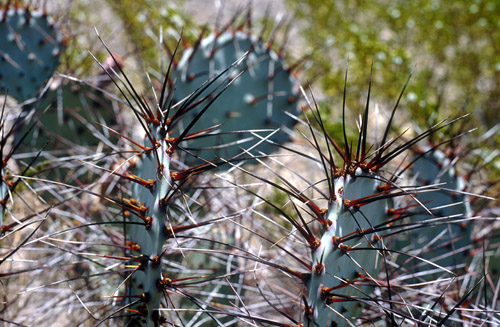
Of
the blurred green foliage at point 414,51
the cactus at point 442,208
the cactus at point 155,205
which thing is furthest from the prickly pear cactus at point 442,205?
the blurred green foliage at point 414,51

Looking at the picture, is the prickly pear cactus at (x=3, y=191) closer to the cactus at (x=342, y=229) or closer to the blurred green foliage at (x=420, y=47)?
the cactus at (x=342, y=229)

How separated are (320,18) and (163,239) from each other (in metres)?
4.43

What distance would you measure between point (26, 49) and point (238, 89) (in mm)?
976

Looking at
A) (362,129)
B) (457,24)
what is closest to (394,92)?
(457,24)

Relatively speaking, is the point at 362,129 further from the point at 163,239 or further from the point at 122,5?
the point at 122,5

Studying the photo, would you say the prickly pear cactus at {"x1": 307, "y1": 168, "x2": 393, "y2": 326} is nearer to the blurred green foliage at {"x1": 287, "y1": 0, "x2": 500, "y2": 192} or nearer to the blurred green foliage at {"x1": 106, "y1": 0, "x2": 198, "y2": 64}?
the blurred green foliage at {"x1": 287, "y1": 0, "x2": 500, "y2": 192}

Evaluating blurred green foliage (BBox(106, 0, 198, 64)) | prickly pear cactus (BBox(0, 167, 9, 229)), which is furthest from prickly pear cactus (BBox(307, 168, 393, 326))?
blurred green foliage (BBox(106, 0, 198, 64))

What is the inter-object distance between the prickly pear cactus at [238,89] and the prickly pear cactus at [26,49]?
75 cm

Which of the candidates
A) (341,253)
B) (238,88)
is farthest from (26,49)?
(341,253)

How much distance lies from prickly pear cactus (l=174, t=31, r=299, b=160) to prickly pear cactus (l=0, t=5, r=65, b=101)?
75 centimetres

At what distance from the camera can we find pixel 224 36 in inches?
90.3

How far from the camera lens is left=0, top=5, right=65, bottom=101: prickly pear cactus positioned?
100 inches

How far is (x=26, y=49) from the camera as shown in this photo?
8.55 ft

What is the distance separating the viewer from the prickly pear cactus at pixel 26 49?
2543 mm
